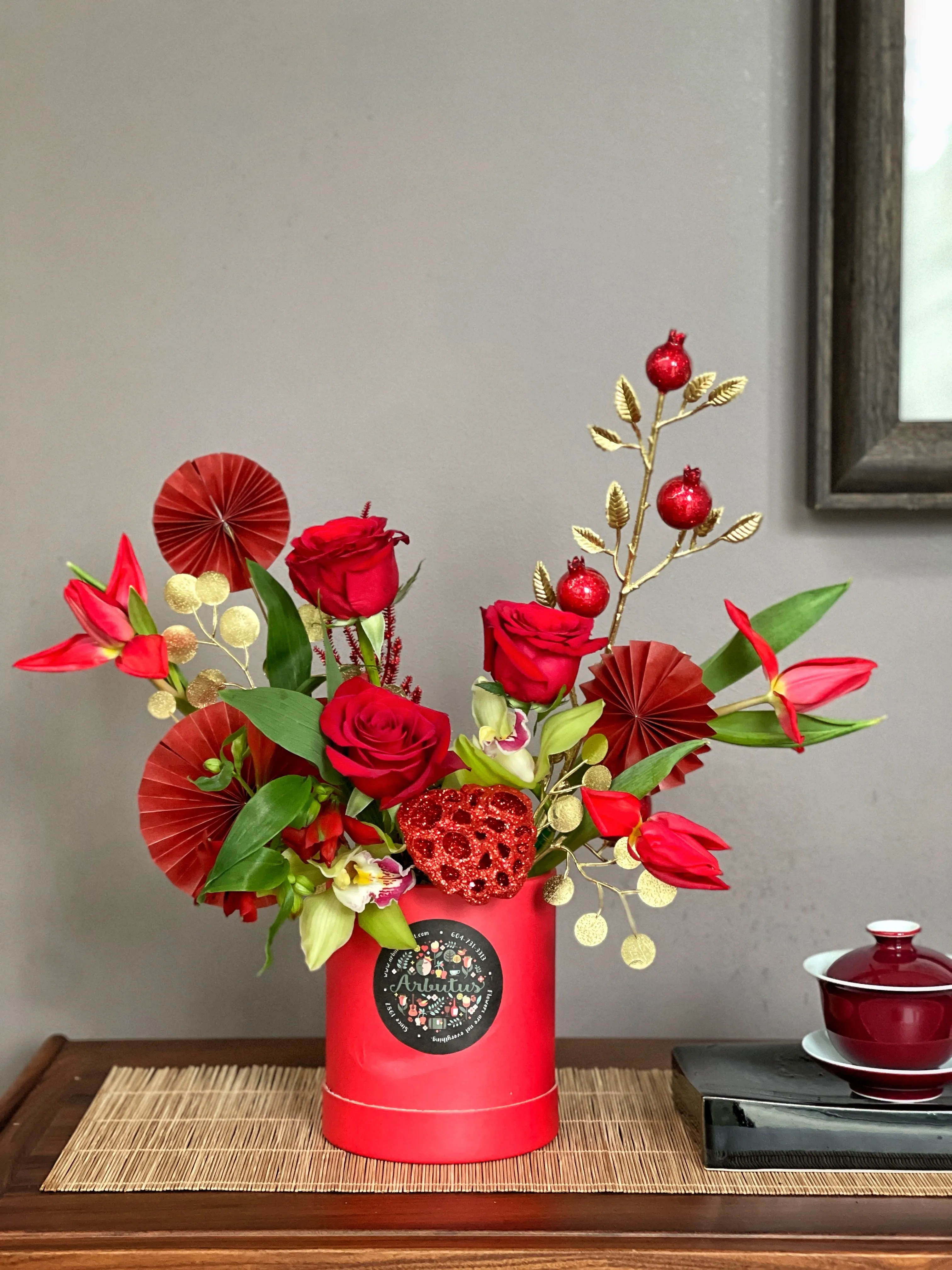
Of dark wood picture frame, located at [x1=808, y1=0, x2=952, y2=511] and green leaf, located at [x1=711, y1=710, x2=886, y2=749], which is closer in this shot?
green leaf, located at [x1=711, y1=710, x2=886, y2=749]

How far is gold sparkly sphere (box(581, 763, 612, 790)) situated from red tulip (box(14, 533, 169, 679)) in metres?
0.27

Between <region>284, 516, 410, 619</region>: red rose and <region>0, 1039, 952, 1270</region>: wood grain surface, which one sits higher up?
<region>284, 516, 410, 619</region>: red rose

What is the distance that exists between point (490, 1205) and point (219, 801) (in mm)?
290

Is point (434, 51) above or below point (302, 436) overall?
above

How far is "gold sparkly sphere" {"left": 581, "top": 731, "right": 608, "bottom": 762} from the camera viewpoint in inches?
26.2

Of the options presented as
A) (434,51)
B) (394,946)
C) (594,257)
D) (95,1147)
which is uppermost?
(434,51)

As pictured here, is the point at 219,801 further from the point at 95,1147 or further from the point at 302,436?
the point at 302,436

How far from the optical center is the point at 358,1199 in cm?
66

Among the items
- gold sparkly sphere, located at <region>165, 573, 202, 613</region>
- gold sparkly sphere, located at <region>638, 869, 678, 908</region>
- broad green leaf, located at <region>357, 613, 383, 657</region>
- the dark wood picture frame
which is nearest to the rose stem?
broad green leaf, located at <region>357, 613, 383, 657</region>

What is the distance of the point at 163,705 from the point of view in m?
0.69

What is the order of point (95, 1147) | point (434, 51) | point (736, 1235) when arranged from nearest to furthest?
point (736, 1235) < point (95, 1147) < point (434, 51)

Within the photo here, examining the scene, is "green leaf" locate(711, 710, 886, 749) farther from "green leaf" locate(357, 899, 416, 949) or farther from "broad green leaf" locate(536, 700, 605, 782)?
"green leaf" locate(357, 899, 416, 949)

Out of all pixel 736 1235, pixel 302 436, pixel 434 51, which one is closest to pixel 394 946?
pixel 736 1235

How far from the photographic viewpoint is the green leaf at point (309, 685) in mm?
713
